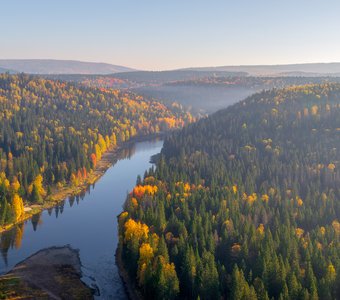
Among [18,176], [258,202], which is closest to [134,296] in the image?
[258,202]

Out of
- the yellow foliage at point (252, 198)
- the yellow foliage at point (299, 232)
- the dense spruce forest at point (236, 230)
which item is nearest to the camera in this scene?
the dense spruce forest at point (236, 230)

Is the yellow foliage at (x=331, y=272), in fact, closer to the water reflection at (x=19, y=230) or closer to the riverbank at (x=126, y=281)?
the riverbank at (x=126, y=281)

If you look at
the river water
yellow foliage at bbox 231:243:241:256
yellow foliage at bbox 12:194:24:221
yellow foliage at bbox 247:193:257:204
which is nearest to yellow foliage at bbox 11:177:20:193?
yellow foliage at bbox 12:194:24:221

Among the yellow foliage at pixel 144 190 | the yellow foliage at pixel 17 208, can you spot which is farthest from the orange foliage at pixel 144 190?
the yellow foliage at pixel 17 208

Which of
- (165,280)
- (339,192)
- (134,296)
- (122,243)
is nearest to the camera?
(165,280)

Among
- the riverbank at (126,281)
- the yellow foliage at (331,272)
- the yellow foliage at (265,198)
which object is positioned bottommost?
the riverbank at (126,281)

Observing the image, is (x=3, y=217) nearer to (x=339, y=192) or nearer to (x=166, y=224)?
(x=166, y=224)

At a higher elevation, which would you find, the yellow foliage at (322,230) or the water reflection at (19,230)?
the yellow foliage at (322,230)
